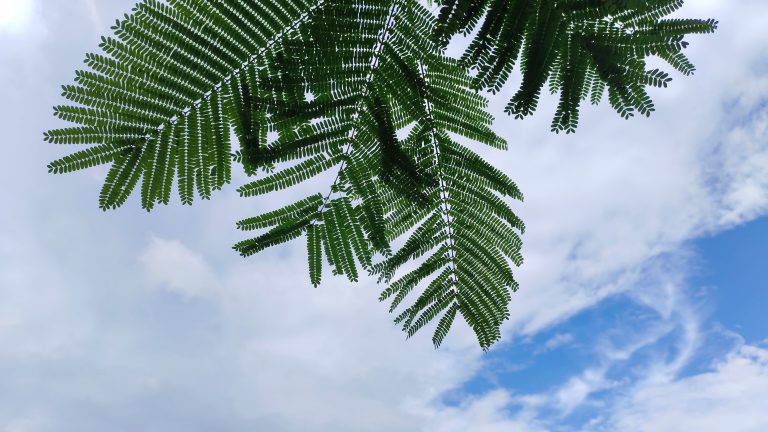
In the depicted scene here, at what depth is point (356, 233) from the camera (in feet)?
11.5

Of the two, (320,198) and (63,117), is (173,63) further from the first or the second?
(320,198)

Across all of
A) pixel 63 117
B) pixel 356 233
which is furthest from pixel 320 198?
pixel 63 117

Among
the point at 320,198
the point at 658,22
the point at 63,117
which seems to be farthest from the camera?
the point at 320,198

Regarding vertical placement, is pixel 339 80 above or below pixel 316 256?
above

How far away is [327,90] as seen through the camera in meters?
3.11

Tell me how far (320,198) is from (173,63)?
1019mm

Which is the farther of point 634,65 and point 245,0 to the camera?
point 245,0

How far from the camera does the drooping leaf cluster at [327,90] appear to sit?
98.7 inches

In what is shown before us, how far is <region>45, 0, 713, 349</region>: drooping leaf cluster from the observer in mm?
2506

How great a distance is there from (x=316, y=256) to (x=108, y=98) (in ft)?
4.30

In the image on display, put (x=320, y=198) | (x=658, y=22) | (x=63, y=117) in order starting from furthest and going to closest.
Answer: (x=320, y=198)
(x=63, y=117)
(x=658, y=22)

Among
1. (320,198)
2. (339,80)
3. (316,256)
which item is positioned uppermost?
(339,80)

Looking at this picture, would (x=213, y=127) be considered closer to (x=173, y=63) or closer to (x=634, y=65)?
(x=173, y=63)

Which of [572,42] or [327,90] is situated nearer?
[572,42]
